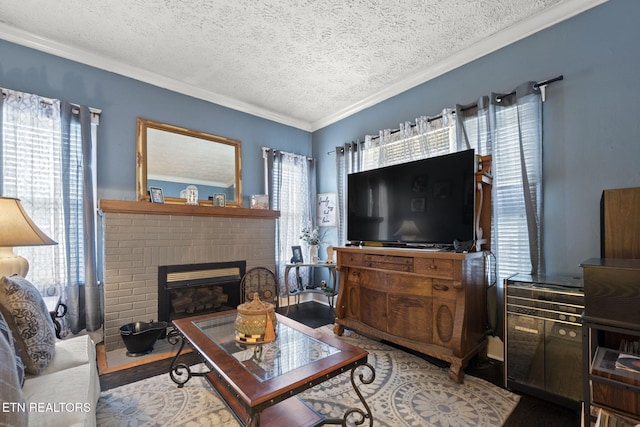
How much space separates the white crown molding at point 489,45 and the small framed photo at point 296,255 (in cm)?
214

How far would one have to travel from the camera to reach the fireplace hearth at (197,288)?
291cm

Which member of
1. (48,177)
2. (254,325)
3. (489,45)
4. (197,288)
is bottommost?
(197,288)

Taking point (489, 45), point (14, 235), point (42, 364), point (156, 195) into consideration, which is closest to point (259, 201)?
point (156, 195)

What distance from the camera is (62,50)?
264 centimetres

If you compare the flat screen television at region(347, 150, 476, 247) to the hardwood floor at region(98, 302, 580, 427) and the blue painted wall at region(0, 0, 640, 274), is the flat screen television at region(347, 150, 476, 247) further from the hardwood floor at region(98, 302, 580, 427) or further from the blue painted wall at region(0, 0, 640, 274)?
the hardwood floor at region(98, 302, 580, 427)

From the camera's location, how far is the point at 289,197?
4.24 meters

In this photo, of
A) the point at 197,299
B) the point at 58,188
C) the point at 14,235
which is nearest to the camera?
the point at 14,235

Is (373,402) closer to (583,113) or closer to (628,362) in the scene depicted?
(628,362)

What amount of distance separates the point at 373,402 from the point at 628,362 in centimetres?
128

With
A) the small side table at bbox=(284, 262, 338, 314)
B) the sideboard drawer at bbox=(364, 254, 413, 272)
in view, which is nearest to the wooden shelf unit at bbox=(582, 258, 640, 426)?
the sideboard drawer at bbox=(364, 254, 413, 272)

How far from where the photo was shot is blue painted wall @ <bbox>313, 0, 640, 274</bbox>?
1.92m

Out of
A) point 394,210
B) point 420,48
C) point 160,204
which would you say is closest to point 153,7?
point 160,204

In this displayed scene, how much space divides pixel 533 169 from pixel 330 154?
263 cm

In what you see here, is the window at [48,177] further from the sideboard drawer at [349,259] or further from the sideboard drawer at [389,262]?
the sideboard drawer at [389,262]
